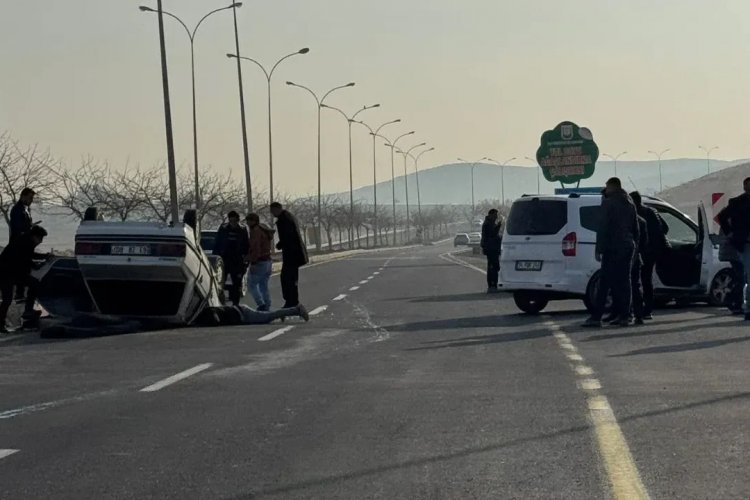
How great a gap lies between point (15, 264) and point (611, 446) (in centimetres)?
1212

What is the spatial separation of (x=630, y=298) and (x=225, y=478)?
38.5 ft

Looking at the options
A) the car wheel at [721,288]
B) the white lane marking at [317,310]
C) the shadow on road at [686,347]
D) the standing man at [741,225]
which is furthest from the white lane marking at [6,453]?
the car wheel at [721,288]

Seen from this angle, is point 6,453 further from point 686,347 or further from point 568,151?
point 568,151

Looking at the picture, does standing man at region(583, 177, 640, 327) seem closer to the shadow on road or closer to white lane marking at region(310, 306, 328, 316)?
the shadow on road

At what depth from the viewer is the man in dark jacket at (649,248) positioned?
65.1 ft

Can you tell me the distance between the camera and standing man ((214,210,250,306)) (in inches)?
934

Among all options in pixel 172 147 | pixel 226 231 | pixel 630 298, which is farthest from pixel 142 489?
pixel 172 147

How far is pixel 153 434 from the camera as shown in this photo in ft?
30.7

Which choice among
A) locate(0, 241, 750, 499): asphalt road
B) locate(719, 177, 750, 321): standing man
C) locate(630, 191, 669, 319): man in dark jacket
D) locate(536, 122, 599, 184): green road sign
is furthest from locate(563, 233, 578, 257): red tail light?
locate(536, 122, 599, 184): green road sign

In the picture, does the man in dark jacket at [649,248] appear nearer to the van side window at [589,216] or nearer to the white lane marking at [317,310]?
the van side window at [589,216]

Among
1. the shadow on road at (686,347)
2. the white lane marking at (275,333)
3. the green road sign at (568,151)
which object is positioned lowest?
the shadow on road at (686,347)

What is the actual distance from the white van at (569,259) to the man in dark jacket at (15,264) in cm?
664

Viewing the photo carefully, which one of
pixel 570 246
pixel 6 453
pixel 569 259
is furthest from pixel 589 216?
pixel 6 453

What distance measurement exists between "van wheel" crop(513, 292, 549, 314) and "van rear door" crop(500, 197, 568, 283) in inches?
17.8
